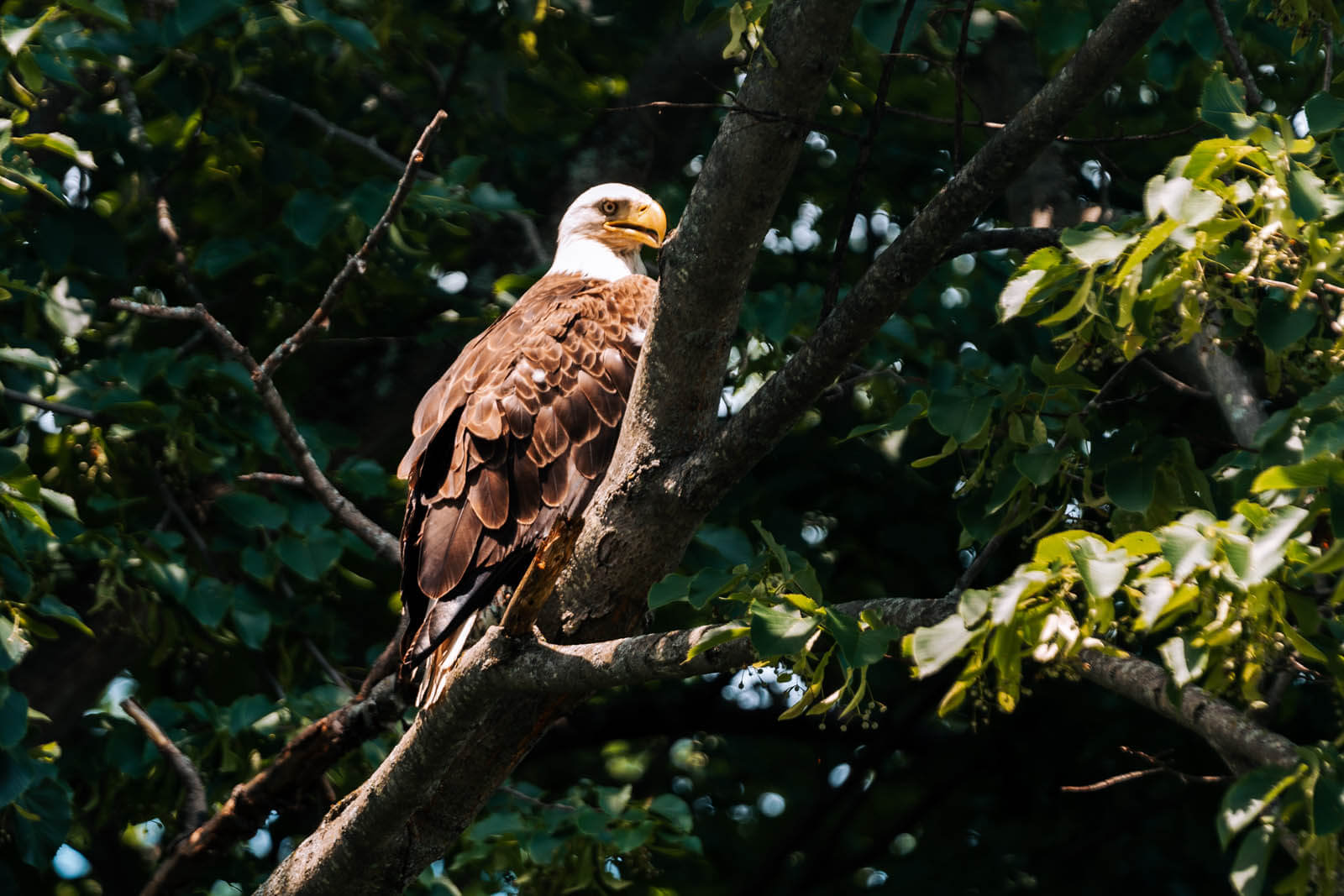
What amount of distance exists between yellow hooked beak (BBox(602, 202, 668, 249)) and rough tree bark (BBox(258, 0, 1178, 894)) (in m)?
2.08

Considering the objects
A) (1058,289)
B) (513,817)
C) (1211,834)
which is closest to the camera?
(1058,289)

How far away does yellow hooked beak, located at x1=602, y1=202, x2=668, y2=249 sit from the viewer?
452cm

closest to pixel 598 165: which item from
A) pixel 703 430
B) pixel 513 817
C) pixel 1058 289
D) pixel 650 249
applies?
pixel 650 249

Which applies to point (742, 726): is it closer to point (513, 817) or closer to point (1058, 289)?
point (513, 817)

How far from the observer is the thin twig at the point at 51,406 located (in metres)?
3.52

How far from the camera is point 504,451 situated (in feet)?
11.5

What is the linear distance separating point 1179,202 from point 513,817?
9.15 ft

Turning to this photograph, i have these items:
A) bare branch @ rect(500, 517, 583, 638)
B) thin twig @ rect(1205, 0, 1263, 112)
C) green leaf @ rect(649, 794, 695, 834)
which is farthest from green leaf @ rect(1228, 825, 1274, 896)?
green leaf @ rect(649, 794, 695, 834)

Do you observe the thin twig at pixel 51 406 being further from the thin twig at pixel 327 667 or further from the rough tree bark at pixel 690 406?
the rough tree bark at pixel 690 406

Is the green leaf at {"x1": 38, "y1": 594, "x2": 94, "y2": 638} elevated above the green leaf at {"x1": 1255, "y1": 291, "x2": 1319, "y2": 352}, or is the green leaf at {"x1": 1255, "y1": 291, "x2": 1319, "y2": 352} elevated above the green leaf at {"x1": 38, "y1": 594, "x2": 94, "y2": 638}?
the green leaf at {"x1": 1255, "y1": 291, "x2": 1319, "y2": 352}

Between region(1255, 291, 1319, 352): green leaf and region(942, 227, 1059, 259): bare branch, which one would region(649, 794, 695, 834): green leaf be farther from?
region(1255, 291, 1319, 352): green leaf

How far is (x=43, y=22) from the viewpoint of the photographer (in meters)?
3.33

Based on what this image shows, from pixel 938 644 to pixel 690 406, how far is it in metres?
0.93

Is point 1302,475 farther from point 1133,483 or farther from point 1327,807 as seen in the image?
point 1133,483
